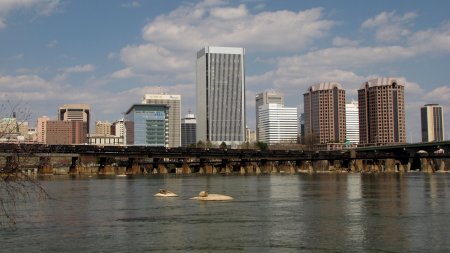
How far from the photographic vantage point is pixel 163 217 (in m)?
50.8

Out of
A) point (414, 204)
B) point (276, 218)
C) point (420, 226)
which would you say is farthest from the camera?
point (414, 204)

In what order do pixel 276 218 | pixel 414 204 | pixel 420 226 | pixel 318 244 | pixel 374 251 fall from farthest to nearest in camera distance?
1. pixel 414 204
2. pixel 276 218
3. pixel 420 226
4. pixel 318 244
5. pixel 374 251

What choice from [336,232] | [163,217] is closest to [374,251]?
[336,232]

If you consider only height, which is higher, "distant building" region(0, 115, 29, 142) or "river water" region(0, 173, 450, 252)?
"distant building" region(0, 115, 29, 142)

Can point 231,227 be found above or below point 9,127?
below

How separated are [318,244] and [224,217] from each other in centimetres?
1597

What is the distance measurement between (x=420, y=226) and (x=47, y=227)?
1138 inches

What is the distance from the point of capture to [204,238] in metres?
38.2

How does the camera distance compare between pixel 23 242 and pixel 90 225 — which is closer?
pixel 23 242

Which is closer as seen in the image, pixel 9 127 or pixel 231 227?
pixel 9 127

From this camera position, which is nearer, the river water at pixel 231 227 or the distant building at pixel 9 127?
the distant building at pixel 9 127

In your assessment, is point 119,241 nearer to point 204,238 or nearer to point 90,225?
point 204,238

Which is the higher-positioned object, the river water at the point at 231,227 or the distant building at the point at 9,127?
the distant building at the point at 9,127

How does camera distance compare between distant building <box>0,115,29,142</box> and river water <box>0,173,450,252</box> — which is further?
river water <box>0,173,450,252</box>
